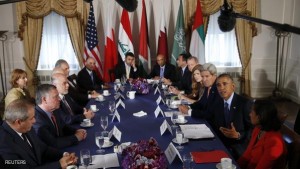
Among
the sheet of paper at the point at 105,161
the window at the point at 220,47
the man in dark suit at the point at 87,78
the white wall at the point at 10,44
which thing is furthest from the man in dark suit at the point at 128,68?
the sheet of paper at the point at 105,161

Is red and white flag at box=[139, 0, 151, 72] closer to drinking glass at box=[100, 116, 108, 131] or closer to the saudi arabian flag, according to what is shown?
the saudi arabian flag

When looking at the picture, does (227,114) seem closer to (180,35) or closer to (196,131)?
(196,131)

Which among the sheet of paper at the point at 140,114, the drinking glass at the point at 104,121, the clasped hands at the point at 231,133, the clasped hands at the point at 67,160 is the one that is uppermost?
the drinking glass at the point at 104,121

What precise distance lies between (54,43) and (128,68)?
186cm

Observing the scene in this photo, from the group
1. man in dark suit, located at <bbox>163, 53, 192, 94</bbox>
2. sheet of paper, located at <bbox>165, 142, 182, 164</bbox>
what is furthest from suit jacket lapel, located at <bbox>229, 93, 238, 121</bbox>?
man in dark suit, located at <bbox>163, 53, 192, 94</bbox>

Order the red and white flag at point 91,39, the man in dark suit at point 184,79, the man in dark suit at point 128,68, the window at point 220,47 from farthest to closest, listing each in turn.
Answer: the window at point 220,47 < the red and white flag at point 91,39 < the man in dark suit at point 128,68 < the man in dark suit at point 184,79

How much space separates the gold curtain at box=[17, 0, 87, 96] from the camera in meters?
6.36

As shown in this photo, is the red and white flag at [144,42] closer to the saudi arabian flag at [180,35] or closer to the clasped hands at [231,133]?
the saudi arabian flag at [180,35]

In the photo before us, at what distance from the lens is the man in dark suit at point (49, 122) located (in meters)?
2.55

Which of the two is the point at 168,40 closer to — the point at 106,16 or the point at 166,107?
the point at 106,16

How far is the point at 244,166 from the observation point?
8.20 ft

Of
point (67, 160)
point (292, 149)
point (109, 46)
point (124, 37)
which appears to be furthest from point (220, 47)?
point (67, 160)

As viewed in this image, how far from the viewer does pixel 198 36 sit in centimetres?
638

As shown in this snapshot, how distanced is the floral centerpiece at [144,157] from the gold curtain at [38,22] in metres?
5.05
